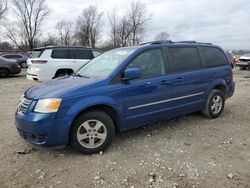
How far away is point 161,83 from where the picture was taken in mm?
4566

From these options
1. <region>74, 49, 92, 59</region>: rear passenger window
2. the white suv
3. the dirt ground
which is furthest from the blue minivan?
<region>74, 49, 92, 59</region>: rear passenger window

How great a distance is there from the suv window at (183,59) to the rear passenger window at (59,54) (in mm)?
6337

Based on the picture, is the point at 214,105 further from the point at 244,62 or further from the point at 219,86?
the point at 244,62

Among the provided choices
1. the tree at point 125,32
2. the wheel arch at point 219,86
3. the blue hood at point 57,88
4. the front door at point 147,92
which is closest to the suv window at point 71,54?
the blue hood at point 57,88

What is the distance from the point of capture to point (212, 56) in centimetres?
576

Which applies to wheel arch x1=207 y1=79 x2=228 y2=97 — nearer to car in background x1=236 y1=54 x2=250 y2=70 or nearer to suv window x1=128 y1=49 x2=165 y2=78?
suv window x1=128 y1=49 x2=165 y2=78

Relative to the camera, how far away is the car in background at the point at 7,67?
51.5 ft

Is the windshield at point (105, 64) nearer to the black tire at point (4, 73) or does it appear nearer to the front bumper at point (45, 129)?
the front bumper at point (45, 129)

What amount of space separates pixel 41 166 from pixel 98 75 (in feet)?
5.48

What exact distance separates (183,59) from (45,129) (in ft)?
9.63

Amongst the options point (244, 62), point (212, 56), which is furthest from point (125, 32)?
point (212, 56)

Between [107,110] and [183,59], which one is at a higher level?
[183,59]

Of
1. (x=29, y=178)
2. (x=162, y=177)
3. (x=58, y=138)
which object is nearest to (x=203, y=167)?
(x=162, y=177)

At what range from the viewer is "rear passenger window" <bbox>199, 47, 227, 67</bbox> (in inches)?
219
